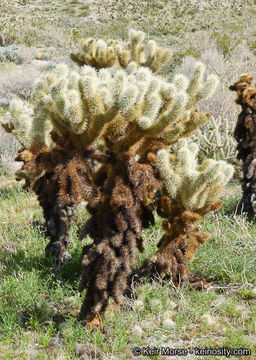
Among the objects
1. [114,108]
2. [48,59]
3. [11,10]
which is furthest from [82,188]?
[11,10]

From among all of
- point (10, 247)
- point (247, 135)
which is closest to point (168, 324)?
point (10, 247)

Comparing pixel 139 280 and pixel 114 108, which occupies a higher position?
pixel 114 108

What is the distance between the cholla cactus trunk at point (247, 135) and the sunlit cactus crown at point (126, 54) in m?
1.85

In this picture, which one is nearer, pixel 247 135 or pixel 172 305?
pixel 172 305

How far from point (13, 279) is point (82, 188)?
3.77ft

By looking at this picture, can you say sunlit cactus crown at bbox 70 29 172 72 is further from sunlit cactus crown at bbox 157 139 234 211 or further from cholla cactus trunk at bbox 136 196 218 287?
cholla cactus trunk at bbox 136 196 218 287

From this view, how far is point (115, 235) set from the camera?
2.83 meters

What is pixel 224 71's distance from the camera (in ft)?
33.1

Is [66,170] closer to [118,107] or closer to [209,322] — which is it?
[118,107]

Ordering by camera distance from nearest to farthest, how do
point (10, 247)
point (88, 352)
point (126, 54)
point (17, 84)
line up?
point (88, 352)
point (10, 247)
point (126, 54)
point (17, 84)

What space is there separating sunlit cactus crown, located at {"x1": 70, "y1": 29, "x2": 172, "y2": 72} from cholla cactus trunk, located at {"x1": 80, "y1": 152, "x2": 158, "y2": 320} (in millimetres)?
3672

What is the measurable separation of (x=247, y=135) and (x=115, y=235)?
2414 millimetres

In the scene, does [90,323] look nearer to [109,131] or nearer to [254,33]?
[109,131]

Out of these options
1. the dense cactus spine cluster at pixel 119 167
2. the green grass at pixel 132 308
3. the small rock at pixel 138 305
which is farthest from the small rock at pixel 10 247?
the small rock at pixel 138 305
